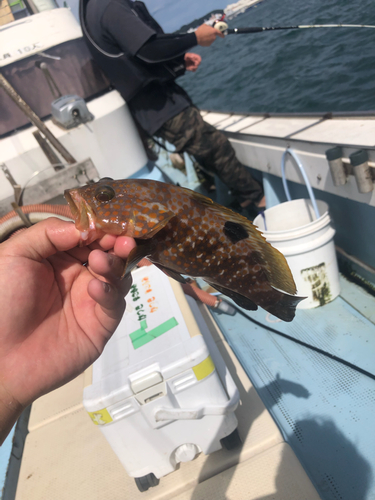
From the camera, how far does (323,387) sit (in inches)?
124

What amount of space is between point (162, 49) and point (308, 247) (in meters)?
3.19

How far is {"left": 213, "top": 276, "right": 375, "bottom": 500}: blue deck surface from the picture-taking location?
8.47 ft

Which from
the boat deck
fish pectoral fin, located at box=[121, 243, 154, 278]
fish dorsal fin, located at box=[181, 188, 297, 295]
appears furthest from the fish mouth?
the boat deck

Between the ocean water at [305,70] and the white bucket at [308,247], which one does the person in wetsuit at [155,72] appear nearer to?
the white bucket at [308,247]

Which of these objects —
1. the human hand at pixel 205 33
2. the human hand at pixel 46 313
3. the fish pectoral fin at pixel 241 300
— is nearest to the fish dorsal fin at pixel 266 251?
the fish pectoral fin at pixel 241 300

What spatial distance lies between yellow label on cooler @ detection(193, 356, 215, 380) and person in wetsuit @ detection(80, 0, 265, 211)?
3.44 metres

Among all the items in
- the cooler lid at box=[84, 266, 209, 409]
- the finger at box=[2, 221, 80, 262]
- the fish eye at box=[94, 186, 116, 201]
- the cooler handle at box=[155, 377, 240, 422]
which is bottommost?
the cooler handle at box=[155, 377, 240, 422]

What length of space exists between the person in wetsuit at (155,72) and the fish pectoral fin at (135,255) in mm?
3597

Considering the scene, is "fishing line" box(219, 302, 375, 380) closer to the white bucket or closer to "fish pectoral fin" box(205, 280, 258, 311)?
the white bucket

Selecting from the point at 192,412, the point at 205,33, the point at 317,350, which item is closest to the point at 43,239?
the point at 192,412

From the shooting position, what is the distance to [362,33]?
341 inches

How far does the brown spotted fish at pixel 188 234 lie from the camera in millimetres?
1628

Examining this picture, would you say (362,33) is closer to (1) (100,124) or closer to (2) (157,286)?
(1) (100,124)

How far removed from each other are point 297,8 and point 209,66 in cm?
458
